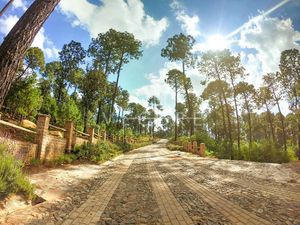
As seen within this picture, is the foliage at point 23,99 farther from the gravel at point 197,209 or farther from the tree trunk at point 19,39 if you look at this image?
the tree trunk at point 19,39

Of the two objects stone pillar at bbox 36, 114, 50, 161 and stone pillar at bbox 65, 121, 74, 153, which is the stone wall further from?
stone pillar at bbox 65, 121, 74, 153

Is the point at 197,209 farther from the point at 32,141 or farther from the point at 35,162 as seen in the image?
→ the point at 32,141

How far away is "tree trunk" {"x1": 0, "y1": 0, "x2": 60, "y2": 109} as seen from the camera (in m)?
3.52

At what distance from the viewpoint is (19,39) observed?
149 inches

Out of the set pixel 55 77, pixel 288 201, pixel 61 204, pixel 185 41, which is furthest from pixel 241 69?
pixel 55 77

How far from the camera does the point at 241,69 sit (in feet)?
90.0

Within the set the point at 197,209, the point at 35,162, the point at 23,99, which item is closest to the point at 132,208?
the point at 197,209

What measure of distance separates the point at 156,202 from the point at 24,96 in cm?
2046

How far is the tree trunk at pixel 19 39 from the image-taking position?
3.52 metres

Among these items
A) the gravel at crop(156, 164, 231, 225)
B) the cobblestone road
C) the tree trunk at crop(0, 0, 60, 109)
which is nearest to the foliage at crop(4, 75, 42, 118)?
the cobblestone road

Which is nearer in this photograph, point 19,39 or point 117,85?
point 19,39

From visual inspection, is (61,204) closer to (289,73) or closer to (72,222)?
(72,222)

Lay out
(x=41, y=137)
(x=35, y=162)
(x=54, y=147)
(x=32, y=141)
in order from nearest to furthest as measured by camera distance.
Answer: (x=35, y=162) → (x=32, y=141) → (x=41, y=137) → (x=54, y=147)

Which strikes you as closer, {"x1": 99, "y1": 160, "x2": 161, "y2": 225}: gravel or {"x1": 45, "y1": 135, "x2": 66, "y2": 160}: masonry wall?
{"x1": 99, "y1": 160, "x2": 161, "y2": 225}: gravel
